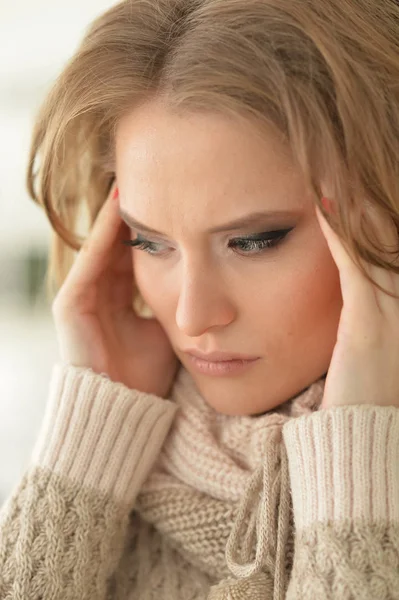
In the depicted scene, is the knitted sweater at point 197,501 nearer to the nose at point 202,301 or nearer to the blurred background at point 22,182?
the nose at point 202,301

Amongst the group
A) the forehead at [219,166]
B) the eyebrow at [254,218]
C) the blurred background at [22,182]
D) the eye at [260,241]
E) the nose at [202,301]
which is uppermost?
the forehead at [219,166]

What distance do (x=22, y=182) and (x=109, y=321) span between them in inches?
35.2

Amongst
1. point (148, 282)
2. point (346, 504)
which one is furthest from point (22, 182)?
point (346, 504)

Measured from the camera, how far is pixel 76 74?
43.4 inches

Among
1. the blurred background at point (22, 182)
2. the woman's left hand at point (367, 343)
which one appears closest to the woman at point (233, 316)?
the woman's left hand at point (367, 343)

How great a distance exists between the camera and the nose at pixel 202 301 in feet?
3.32

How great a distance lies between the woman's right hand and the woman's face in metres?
0.15

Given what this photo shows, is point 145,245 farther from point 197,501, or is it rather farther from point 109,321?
point 197,501

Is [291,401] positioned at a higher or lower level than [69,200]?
lower

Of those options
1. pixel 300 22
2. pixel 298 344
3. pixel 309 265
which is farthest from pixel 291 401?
pixel 300 22

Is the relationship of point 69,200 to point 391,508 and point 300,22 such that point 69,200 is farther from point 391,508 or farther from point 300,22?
point 391,508

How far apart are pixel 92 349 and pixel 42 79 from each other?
1279 millimetres

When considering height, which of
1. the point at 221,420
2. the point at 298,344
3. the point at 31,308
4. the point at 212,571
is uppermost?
the point at 298,344

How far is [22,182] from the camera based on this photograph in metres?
2.08
